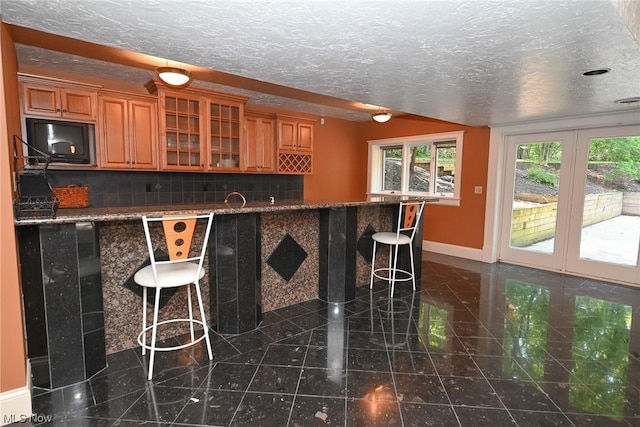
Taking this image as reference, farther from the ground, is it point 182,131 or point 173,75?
point 173,75

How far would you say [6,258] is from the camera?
1706 mm

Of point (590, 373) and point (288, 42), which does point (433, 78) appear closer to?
point (288, 42)

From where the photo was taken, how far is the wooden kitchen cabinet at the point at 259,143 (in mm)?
5055

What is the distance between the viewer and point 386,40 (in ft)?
6.50

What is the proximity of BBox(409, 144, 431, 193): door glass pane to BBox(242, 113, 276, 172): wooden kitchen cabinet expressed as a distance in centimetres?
271

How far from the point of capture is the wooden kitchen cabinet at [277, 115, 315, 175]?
538 centimetres

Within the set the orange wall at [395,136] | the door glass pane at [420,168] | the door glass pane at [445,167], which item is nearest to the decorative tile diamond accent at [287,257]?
the orange wall at [395,136]

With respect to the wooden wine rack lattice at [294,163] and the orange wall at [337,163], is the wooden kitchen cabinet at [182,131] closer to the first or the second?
the wooden wine rack lattice at [294,163]

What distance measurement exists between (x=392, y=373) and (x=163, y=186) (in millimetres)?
3804

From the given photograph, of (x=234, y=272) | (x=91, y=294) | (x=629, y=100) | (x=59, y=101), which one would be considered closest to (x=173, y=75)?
(x=59, y=101)

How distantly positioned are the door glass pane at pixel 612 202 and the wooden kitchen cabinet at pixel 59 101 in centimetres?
619

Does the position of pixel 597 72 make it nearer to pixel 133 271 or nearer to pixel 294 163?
pixel 133 271

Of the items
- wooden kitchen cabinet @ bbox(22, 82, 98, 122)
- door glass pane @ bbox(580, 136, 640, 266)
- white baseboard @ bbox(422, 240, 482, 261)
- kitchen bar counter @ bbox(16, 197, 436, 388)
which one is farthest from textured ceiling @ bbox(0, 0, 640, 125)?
white baseboard @ bbox(422, 240, 482, 261)

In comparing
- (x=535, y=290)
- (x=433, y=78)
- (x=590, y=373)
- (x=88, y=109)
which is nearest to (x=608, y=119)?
(x=535, y=290)
